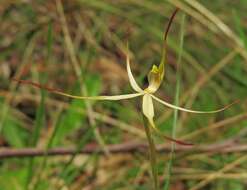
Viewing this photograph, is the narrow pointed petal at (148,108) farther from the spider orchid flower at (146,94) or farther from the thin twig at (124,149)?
the thin twig at (124,149)

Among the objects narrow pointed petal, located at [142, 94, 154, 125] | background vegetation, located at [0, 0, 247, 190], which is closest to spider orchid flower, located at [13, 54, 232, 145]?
narrow pointed petal, located at [142, 94, 154, 125]

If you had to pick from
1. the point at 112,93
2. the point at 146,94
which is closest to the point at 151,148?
the point at 146,94

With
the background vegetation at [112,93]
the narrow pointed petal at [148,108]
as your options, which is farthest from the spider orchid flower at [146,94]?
the background vegetation at [112,93]

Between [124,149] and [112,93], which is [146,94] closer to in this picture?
[124,149]

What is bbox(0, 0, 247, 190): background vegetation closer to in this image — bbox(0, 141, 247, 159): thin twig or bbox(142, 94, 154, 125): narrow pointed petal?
bbox(0, 141, 247, 159): thin twig

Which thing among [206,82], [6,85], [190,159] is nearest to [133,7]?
[206,82]

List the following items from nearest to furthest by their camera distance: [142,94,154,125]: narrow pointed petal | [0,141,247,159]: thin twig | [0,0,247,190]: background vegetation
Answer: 1. [142,94,154,125]: narrow pointed petal
2. [0,141,247,159]: thin twig
3. [0,0,247,190]: background vegetation

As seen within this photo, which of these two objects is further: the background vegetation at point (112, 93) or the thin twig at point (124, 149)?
the background vegetation at point (112, 93)

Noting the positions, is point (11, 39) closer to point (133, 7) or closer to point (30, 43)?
point (30, 43)
